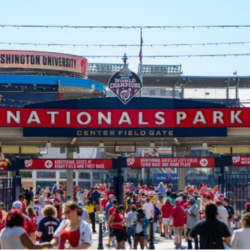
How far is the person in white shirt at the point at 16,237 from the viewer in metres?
12.1

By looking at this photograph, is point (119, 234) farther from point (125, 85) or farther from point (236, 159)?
point (125, 85)

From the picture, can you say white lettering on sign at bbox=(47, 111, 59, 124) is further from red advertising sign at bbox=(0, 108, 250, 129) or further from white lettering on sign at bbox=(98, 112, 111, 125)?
white lettering on sign at bbox=(98, 112, 111, 125)

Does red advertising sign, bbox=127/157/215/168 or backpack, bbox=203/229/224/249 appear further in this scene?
red advertising sign, bbox=127/157/215/168

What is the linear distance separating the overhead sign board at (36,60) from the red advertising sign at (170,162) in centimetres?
4102

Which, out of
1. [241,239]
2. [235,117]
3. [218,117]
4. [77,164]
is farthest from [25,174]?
[241,239]

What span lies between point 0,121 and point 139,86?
6.23 m

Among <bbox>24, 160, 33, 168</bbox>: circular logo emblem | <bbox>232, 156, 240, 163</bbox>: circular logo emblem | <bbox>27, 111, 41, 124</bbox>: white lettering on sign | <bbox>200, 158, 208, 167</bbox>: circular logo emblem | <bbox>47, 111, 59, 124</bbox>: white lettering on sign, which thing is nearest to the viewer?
<bbox>232, 156, 240, 163</bbox>: circular logo emblem

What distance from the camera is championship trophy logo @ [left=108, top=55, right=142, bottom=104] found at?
111 feet

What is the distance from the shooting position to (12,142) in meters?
37.4

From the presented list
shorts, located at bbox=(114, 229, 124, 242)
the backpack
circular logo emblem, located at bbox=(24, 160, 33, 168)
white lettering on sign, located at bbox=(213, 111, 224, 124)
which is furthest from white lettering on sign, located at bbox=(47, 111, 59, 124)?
the backpack

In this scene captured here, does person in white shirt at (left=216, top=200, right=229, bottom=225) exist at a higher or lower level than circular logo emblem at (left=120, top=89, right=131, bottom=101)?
lower

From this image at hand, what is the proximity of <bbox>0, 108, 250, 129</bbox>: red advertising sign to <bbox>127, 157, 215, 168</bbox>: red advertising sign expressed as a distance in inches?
141

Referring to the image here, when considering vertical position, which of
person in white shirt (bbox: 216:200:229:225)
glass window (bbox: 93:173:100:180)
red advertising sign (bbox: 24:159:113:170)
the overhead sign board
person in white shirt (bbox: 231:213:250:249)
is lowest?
person in white shirt (bbox: 231:213:250:249)

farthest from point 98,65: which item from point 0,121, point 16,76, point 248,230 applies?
point 248,230
